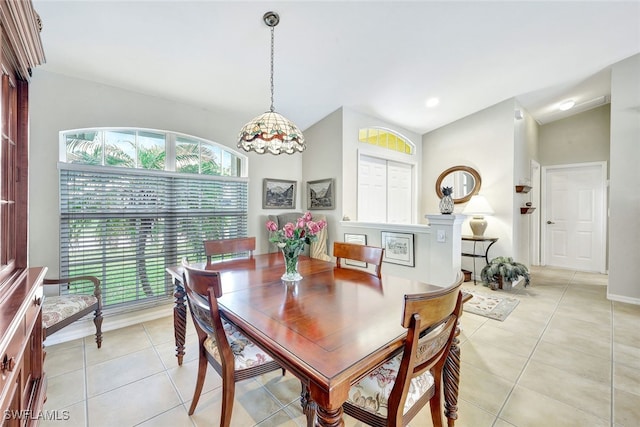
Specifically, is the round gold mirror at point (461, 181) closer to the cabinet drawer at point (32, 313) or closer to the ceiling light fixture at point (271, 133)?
the ceiling light fixture at point (271, 133)

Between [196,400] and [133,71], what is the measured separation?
2768mm

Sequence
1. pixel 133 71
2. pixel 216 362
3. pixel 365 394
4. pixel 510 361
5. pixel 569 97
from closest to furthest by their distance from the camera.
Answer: pixel 365 394
pixel 216 362
pixel 510 361
pixel 133 71
pixel 569 97

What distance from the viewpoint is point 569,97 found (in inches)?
170

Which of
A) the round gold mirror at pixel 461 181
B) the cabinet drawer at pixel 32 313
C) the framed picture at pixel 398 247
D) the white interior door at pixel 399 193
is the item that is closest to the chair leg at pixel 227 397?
the cabinet drawer at pixel 32 313

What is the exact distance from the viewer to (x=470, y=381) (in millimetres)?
1941

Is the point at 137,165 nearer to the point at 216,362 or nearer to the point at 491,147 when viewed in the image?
the point at 216,362

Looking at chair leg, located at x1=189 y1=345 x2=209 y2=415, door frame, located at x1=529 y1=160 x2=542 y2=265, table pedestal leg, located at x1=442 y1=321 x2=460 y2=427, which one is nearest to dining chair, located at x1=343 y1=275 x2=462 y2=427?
table pedestal leg, located at x1=442 y1=321 x2=460 y2=427

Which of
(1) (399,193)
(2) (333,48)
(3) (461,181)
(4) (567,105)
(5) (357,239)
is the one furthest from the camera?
(1) (399,193)

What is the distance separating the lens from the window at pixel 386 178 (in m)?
4.24

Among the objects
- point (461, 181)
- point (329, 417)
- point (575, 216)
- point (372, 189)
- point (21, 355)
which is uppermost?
point (461, 181)

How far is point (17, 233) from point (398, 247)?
320 centimetres

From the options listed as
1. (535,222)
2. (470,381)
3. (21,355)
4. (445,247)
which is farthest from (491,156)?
(21,355)

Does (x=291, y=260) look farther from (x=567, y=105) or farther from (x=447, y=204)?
(x=567, y=105)

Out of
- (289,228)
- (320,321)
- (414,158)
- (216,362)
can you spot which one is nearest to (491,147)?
(414,158)
